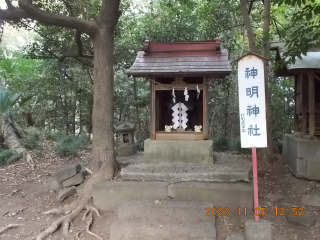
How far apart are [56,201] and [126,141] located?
2955 mm

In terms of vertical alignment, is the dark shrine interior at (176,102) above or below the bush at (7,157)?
above

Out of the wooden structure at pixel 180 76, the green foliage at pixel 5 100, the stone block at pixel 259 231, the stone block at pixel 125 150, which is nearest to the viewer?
the stone block at pixel 259 231

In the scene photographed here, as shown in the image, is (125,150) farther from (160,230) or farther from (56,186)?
(160,230)

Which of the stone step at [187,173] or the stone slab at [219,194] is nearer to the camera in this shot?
the stone slab at [219,194]

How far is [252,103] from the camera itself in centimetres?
421

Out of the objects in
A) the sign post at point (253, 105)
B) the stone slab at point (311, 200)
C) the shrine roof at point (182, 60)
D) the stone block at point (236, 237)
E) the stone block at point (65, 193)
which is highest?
the shrine roof at point (182, 60)

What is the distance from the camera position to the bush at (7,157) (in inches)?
333

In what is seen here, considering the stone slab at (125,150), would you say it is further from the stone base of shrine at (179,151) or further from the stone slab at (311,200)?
the stone slab at (311,200)

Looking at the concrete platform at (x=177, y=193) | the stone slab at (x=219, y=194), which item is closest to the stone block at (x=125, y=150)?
the concrete platform at (x=177, y=193)

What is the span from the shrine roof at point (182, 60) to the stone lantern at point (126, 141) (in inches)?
99.1

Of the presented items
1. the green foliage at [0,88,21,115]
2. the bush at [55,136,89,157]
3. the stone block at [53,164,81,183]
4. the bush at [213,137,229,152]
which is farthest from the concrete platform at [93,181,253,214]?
the green foliage at [0,88,21,115]

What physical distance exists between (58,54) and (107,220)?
6903mm

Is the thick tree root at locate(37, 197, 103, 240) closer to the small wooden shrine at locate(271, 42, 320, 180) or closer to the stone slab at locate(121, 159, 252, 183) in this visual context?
the stone slab at locate(121, 159, 252, 183)

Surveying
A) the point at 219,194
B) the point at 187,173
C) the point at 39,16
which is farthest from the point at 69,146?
the point at 219,194
